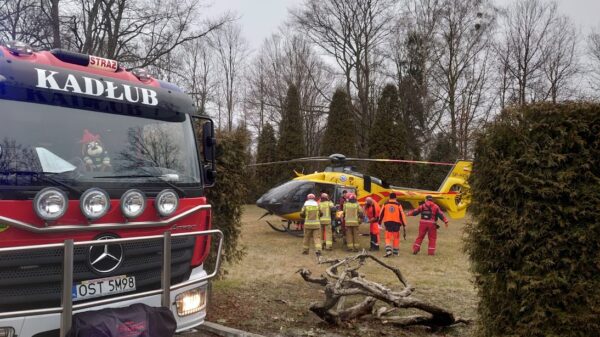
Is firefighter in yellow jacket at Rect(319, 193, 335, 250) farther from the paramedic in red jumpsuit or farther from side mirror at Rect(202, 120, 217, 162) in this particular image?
side mirror at Rect(202, 120, 217, 162)

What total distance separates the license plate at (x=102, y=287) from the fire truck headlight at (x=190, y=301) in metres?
0.47

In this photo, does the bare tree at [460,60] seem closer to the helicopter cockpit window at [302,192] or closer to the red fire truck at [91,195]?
the helicopter cockpit window at [302,192]

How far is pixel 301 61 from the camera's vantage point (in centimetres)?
3966

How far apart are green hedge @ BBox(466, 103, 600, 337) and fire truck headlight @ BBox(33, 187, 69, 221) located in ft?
12.4

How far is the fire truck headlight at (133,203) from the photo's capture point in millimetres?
3991

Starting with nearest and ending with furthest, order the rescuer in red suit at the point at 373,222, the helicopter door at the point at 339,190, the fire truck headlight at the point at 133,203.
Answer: the fire truck headlight at the point at 133,203 < the rescuer in red suit at the point at 373,222 < the helicopter door at the point at 339,190

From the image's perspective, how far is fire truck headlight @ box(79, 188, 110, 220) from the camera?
3.72 meters

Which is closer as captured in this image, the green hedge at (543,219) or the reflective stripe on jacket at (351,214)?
the green hedge at (543,219)

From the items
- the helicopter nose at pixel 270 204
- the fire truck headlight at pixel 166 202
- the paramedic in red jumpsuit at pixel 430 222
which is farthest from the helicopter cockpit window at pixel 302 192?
the fire truck headlight at pixel 166 202

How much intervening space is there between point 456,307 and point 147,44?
19753 mm

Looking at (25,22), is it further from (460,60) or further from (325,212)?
(460,60)

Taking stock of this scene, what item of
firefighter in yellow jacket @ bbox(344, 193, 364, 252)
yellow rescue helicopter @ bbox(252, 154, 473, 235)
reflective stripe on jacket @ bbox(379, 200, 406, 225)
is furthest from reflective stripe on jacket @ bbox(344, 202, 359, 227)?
yellow rescue helicopter @ bbox(252, 154, 473, 235)

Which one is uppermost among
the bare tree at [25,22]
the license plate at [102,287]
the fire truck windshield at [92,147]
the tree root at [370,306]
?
the bare tree at [25,22]

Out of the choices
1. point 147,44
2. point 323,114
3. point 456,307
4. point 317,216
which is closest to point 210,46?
point 323,114
